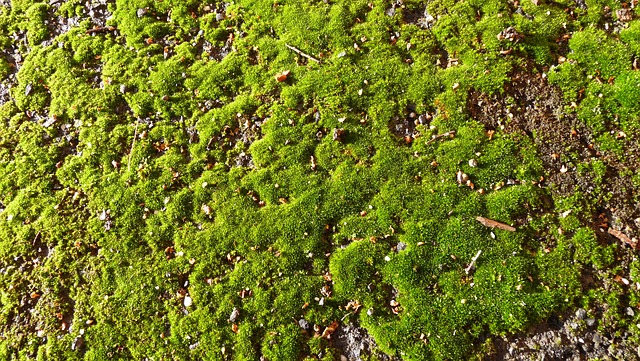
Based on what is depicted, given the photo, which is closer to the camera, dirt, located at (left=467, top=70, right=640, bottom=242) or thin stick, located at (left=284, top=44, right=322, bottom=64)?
dirt, located at (left=467, top=70, right=640, bottom=242)

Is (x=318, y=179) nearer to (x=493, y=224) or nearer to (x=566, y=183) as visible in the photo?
(x=493, y=224)

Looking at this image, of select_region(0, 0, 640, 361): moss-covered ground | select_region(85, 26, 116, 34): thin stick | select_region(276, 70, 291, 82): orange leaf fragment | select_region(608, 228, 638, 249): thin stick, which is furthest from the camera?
select_region(85, 26, 116, 34): thin stick

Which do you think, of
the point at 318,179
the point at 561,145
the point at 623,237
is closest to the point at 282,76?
the point at 318,179

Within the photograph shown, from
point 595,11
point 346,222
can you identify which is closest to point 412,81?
point 346,222

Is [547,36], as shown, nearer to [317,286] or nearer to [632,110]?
[632,110]

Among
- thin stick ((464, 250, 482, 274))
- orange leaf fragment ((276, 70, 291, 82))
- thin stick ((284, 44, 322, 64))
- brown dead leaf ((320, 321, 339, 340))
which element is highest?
thin stick ((284, 44, 322, 64))

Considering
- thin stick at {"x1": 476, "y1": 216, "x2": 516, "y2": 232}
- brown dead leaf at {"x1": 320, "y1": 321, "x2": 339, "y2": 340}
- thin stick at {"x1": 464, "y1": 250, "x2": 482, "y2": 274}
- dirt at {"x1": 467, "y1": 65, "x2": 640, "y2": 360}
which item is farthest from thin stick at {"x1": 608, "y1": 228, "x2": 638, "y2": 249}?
brown dead leaf at {"x1": 320, "y1": 321, "x2": 339, "y2": 340}

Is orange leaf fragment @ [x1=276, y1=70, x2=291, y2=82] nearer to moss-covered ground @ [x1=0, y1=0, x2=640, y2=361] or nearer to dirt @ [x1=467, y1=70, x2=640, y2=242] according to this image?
moss-covered ground @ [x1=0, y1=0, x2=640, y2=361]

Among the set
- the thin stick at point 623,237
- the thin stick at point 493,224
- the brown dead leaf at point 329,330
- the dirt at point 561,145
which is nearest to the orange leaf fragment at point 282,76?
the dirt at point 561,145
